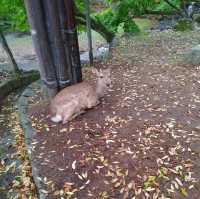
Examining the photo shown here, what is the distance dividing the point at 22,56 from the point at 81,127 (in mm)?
9973

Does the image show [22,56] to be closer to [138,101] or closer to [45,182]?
[138,101]

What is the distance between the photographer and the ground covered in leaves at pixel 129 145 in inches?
140

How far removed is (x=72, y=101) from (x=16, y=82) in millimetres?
3916

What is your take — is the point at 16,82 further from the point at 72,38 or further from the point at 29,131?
the point at 29,131

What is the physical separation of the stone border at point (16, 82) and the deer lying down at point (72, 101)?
121 inches

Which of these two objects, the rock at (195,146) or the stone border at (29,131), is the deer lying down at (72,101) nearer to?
the stone border at (29,131)

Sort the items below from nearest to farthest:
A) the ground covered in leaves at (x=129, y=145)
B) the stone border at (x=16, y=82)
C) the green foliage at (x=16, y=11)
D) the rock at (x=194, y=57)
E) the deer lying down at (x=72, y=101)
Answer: the ground covered in leaves at (x=129, y=145), the deer lying down at (x=72, y=101), the rock at (x=194, y=57), the stone border at (x=16, y=82), the green foliage at (x=16, y=11)

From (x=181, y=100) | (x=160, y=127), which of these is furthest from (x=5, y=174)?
(x=181, y=100)

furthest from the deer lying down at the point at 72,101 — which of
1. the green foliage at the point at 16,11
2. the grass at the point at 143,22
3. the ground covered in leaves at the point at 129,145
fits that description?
the grass at the point at 143,22

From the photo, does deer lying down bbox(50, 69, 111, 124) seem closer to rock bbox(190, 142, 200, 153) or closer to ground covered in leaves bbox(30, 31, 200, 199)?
ground covered in leaves bbox(30, 31, 200, 199)

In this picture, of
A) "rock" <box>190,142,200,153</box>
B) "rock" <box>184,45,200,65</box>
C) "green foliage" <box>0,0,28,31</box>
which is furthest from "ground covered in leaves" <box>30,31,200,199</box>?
"green foliage" <box>0,0,28,31</box>

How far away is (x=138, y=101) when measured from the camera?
5375mm

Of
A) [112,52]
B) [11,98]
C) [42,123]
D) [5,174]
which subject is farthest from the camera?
Result: [112,52]

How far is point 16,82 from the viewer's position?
8164mm
